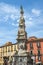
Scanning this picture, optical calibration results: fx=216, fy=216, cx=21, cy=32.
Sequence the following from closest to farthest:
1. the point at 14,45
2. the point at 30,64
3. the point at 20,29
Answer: the point at 30,64
the point at 20,29
the point at 14,45

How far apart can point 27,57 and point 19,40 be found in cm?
799

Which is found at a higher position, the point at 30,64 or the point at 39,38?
the point at 39,38

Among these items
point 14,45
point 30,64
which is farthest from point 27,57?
point 14,45

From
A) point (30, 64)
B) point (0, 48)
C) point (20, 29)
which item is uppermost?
point (20, 29)

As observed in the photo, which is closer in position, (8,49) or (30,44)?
(30,44)

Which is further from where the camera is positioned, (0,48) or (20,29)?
(0,48)

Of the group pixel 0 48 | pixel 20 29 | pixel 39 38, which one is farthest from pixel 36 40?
pixel 0 48

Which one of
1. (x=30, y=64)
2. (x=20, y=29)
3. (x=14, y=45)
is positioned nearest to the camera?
(x=30, y=64)

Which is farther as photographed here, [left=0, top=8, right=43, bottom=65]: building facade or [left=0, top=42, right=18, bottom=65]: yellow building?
[left=0, top=42, right=18, bottom=65]: yellow building

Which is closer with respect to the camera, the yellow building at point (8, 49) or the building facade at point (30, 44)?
the building facade at point (30, 44)

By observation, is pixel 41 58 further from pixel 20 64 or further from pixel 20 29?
pixel 20 29

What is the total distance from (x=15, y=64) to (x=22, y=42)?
30.1 feet

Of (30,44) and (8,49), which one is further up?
(30,44)

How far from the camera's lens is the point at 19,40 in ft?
260
